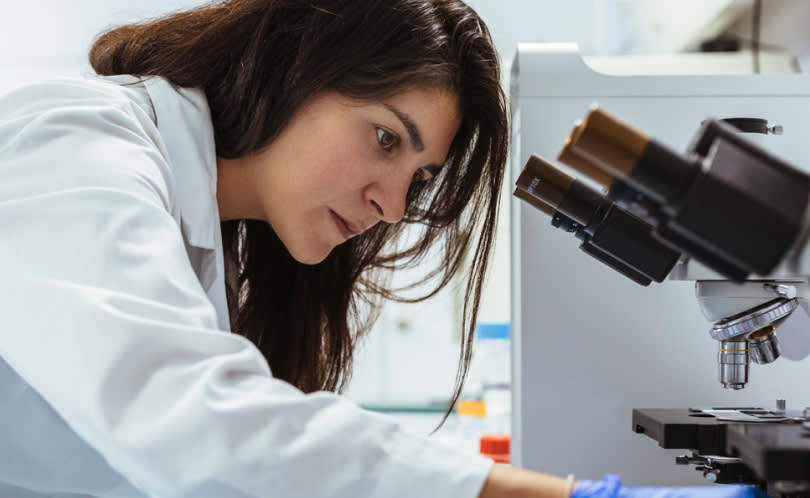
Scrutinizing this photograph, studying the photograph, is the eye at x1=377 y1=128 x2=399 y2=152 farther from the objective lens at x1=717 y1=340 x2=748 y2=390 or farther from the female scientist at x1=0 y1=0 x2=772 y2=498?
the objective lens at x1=717 y1=340 x2=748 y2=390

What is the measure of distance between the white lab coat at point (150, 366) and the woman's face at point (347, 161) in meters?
0.32

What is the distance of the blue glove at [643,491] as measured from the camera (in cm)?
54

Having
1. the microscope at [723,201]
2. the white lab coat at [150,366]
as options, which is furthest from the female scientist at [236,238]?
the microscope at [723,201]

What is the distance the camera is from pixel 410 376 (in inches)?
102

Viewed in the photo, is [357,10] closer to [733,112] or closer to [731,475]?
[733,112]

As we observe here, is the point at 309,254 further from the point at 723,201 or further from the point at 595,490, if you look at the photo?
the point at 723,201

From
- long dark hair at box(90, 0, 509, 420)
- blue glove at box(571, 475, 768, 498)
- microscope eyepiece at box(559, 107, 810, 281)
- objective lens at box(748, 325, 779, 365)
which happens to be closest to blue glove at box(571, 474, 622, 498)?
blue glove at box(571, 475, 768, 498)

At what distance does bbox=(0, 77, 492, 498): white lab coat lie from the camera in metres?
0.43

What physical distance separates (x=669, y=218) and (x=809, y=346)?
0.46 metres

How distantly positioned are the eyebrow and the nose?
0.05m

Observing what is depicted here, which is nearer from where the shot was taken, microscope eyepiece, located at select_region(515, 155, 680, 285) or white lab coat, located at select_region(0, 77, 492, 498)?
white lab coat, located at select_region(0, 77, 492, 498)

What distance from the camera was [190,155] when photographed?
32.2 inches

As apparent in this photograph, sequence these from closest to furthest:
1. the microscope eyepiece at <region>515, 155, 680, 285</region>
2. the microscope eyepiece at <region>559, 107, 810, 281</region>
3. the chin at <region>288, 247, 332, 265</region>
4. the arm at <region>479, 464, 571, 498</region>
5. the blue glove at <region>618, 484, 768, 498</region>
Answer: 1. the microscope eyepiece at <region>559, 107, 810, 281</region>
2. the arm at <region>479, 464, 571, 498</region>
3. the blue glove at <region>618, 484, 768, 498</region>
4. the microscope eyepiece at <region>515, 155, 680, 285</region>
5. the chin at <region>288, 247, 332, 265</region>

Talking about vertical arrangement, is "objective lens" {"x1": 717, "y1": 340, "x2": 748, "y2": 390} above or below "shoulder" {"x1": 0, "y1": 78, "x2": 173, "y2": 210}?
below
